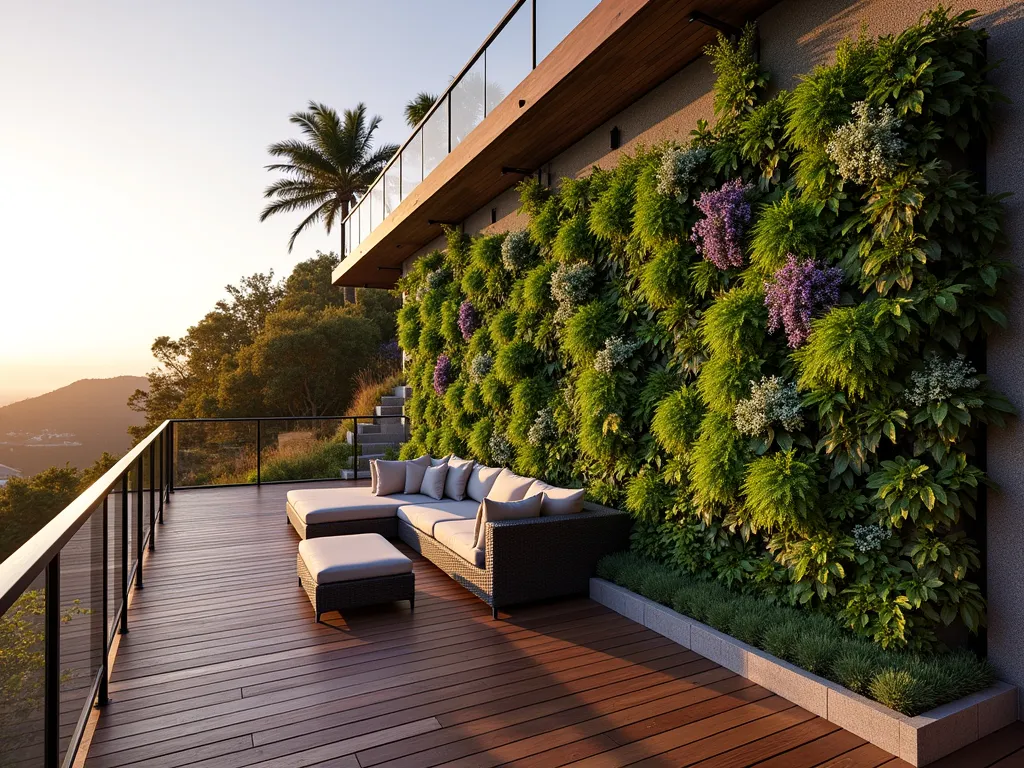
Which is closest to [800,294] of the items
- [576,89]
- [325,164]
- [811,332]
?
[811,332]

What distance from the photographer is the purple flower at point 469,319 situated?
24.0 ft

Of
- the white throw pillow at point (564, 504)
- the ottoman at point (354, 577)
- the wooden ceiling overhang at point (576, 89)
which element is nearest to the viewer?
the wooden ceiling overhang at point (576, 89)

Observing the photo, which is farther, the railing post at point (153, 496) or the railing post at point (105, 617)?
the railing post at point (153, 496)

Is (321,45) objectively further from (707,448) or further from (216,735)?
(216,735)

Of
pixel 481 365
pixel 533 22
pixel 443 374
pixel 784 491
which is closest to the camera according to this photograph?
pixel 784 491

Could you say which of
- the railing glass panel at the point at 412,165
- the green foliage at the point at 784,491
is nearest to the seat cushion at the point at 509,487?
the green foliage at the point at 784,491

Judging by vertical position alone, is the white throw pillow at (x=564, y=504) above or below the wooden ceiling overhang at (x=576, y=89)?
below

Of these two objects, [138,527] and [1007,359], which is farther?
[138,527]

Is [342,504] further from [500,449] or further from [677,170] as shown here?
[677,170]

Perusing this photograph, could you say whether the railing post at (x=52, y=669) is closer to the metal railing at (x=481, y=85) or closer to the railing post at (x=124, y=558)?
the railing post at (x=124, y=558)

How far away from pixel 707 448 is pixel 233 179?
592 inches

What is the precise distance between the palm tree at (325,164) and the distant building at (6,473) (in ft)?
32.7

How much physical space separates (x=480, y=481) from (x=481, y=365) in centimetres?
144

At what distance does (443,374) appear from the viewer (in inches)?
319
